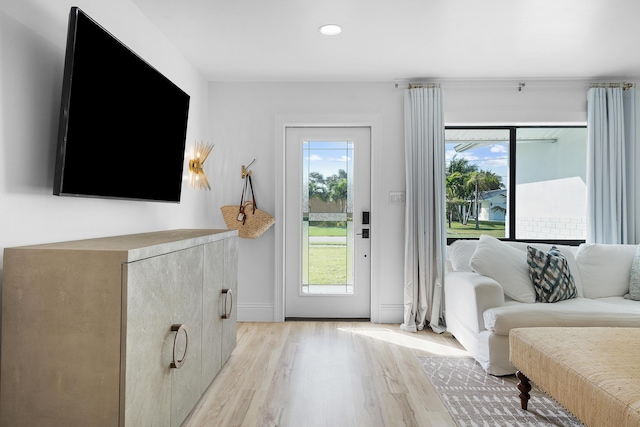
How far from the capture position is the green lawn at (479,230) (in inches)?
161

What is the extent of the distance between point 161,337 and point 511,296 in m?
2.39

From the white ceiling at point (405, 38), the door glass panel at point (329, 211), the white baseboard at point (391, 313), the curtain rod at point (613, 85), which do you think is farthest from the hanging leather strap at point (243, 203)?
the curtain rod at point (613, 85)

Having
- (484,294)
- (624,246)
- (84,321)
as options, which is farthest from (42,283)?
(624,246)

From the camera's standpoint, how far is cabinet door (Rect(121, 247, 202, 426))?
1.50 meters

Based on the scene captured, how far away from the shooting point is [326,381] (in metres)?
2.59

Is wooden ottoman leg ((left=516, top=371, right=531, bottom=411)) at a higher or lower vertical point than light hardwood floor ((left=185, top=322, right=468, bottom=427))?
higher

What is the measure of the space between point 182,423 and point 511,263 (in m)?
2.46

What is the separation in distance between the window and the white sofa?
0.65 m

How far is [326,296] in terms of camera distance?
4047mm

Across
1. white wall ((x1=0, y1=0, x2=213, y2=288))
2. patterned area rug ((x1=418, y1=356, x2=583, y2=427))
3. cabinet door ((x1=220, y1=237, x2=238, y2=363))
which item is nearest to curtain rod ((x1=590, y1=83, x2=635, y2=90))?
patterned area rug ((x1=418, y1=356, x2=583, y2=427))

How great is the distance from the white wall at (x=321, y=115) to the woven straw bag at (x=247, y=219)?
5.3 inches

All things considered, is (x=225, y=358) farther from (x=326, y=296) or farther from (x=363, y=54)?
(x=363, y=54)

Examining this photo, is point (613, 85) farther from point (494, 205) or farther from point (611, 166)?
point (494, 205)

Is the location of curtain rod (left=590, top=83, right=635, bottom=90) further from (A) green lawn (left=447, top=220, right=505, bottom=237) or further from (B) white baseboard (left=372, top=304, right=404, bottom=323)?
(B) white baseboard (left=372, top=304, right=404, bottom=323)
